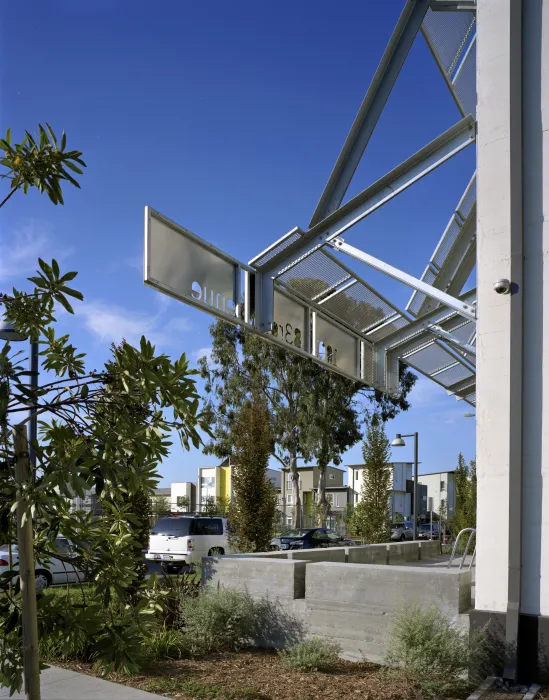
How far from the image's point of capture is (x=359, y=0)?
1089 centimetres

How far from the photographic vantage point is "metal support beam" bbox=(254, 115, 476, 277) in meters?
9.62

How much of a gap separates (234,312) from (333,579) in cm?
422

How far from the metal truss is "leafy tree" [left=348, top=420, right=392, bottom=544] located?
5.60m

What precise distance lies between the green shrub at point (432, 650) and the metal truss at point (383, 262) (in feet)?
15.1

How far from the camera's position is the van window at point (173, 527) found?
2275 centimetres

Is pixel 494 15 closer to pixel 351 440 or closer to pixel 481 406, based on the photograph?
pixel 481 406

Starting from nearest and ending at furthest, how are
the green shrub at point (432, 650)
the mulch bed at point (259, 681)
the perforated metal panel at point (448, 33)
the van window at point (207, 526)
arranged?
1. the mulch bed at point (259, 681)
2. the green shrub at point (432, 650)
3. the perforated metal panel at point (448, 33)
4. the van window at point (207, 526)

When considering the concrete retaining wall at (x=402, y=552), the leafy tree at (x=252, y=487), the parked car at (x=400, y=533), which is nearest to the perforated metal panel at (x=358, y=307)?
the leafy tree at (x=252, y=487)

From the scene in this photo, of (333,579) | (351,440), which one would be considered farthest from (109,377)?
(351,440)

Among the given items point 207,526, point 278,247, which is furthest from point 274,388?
point 278,247

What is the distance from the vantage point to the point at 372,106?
995cm

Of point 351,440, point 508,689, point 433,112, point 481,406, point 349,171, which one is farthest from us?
point 351,440

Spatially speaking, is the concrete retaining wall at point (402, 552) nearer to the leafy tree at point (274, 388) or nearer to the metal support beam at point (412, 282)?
the metal support beam at point (412, 282)

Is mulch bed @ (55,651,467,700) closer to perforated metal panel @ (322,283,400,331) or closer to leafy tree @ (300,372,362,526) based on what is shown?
perforated metal panel @ (322,283,400,331)
